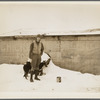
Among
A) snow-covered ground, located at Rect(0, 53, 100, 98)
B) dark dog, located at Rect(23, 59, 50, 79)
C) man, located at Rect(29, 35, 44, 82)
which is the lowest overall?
snow-covered ground, located at Rect(0, 53, 100, 98)

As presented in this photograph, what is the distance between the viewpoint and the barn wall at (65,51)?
8.87 feet

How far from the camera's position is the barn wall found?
8.87 ft

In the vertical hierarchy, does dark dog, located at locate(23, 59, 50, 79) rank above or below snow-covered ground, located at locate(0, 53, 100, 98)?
above

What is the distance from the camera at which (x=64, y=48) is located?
2723 millimetres

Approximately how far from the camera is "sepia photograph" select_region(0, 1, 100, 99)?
2.69 metres

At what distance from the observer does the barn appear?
271cm

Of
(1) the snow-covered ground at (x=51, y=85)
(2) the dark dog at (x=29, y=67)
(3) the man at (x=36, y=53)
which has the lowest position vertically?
(1) the snow-covered ground at (x=51, y=85)

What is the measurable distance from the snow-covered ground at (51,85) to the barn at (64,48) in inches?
2.9

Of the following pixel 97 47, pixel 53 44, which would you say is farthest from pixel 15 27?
pixel 97 47

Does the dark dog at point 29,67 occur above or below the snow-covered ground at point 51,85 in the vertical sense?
above

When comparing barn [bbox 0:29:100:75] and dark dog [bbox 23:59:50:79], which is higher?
barn [bbox 0:29:100:75]

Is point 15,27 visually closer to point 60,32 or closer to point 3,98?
point 60,32

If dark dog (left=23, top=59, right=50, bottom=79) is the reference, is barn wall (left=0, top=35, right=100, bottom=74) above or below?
above

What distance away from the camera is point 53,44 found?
2727 mm
